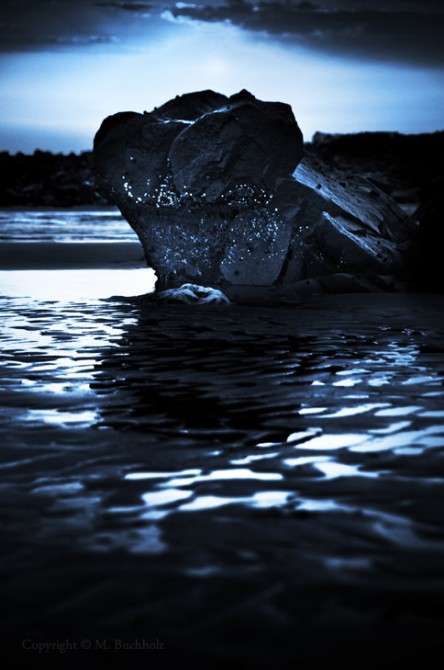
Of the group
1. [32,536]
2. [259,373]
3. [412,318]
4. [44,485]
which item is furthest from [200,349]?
[32,536]

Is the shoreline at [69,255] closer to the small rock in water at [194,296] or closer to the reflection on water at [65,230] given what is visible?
the reflection on water at [65,230]

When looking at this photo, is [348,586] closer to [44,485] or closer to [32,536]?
[32,536]

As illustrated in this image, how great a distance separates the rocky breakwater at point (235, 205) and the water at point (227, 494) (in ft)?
13.3

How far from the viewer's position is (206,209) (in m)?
10.6

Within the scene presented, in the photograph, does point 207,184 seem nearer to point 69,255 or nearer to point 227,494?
point 69,255

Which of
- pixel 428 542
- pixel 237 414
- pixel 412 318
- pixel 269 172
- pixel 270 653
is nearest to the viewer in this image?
pixel 270 653

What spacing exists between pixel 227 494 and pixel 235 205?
24.6 ft

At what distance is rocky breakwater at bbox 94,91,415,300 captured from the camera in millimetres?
10234

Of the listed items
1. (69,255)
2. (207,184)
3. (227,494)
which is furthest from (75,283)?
(227,494)

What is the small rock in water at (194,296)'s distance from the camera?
9.29m

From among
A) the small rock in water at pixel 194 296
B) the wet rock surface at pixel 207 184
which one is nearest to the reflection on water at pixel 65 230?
the wet rock surface at pixel 207 184

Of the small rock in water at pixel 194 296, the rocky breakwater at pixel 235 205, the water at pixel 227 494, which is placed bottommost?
the small rock in water at pixel 194 296

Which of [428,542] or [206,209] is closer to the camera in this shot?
[428,542]

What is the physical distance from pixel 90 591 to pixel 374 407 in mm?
2361
